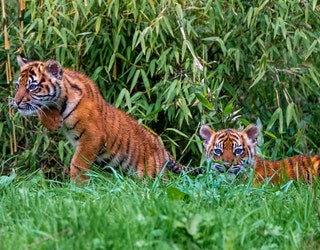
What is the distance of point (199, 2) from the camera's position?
8.81 m

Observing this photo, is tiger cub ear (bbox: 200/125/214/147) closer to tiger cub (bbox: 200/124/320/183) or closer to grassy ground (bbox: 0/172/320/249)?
tiger cub (bbox: 200/124/320/183)

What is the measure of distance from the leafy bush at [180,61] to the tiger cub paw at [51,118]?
2.78ft

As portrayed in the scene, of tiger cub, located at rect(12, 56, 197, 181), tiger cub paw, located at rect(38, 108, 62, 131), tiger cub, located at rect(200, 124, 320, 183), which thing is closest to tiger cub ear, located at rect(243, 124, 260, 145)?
tiger cub, located at rect(200, 124, 320, 183)

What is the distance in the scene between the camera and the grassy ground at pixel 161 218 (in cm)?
471

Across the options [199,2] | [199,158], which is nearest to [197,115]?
[199,158]

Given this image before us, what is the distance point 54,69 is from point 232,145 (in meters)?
1.59

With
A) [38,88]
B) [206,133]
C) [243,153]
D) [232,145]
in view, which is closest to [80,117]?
[38,88]

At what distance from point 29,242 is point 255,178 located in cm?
236

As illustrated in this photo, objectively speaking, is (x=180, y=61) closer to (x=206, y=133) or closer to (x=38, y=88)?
(x=206, y=133)

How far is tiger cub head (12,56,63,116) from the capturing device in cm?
771

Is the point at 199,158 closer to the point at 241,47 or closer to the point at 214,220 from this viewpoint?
the point at 241,47

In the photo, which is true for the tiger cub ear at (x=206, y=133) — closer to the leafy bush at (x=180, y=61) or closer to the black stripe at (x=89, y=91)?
the leafy bush at (x=180, y=61)

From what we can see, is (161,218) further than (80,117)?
No

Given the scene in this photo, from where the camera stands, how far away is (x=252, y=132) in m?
7.87
